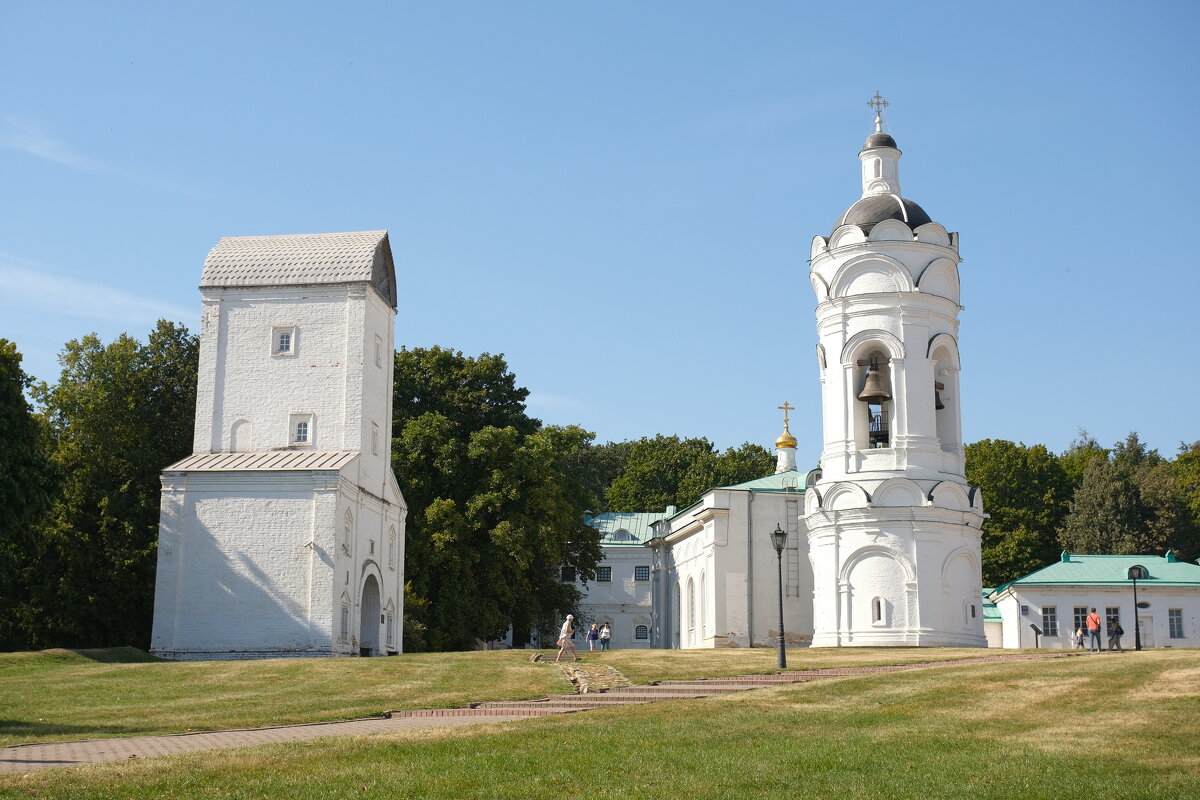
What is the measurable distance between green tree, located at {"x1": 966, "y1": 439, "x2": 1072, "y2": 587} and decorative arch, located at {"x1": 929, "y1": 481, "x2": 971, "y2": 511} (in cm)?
2422

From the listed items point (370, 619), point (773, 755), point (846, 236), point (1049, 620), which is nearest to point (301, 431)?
point (370, 619)

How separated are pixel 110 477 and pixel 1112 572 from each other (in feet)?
120

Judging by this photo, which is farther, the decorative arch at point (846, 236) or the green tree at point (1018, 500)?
the green tree at point (1018, 500)

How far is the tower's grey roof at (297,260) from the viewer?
40.7m

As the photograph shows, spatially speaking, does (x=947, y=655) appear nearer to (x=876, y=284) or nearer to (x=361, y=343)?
(x=876, y=284)

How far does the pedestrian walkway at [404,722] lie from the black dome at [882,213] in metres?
19.4

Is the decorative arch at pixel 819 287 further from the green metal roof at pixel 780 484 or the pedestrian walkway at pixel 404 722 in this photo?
the pedestrian walkway at pixel 404 722

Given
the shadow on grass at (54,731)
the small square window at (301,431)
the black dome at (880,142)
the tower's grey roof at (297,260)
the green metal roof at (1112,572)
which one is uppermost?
the black dome at (880,142)

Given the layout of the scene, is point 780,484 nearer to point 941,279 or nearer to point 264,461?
point 941,279

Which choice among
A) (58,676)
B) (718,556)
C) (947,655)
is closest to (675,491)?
(718,556)

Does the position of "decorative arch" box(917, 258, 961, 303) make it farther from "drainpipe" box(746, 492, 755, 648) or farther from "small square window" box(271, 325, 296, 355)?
"small square window" box(271, 325, 296, 355)

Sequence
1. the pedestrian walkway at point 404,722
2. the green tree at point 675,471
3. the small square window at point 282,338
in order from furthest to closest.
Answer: the green tree at point 675,471
the small square window at point 282,338
the pedestrian walkway at point 404,722

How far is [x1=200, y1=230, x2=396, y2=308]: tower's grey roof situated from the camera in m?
40.7

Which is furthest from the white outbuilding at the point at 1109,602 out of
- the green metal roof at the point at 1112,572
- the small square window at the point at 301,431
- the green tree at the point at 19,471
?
the green tree at the point at 19,471
